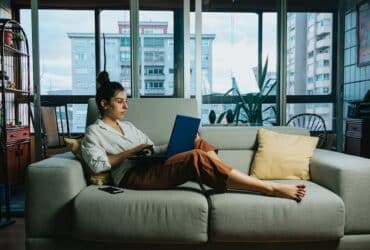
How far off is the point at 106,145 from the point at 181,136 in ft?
1.40

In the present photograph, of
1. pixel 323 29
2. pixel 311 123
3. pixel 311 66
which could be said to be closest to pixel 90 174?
pixel 311 123

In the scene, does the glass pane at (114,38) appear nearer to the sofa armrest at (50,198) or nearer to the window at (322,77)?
the window at (322,77)

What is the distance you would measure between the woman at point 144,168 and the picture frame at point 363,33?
283 centimetres

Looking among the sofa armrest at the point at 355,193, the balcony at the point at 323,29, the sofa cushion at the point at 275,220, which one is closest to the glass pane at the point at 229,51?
the balcony at the point at 323,29

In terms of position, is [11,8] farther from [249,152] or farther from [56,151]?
[249,152]

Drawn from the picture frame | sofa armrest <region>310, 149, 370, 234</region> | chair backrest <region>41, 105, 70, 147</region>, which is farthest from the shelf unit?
the picture frame

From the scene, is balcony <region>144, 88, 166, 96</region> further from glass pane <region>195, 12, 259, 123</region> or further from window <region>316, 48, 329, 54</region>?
window <region>316, 48, 329, 54</region>

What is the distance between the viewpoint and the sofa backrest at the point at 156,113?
244 cm

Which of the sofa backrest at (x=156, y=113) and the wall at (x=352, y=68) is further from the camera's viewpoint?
the wall at (x=352, y=68)

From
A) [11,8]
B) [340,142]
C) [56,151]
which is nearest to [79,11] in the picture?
[11,8]

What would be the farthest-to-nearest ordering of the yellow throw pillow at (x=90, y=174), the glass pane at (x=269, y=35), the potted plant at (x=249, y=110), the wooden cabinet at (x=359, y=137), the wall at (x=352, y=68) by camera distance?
the glass pane at (x=269, y=35), the wall at (x=352, y=68), the potted plant at (x=249, y=110), the wooden cabinet at (x=359, y=137), the yellow throw pillow at (x=90, y=174)

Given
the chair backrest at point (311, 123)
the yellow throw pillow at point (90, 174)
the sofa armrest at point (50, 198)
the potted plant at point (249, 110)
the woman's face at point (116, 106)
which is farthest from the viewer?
the chair backrest at point (311, 123)

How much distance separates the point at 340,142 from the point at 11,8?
15.1ft

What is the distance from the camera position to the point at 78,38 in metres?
5.16
